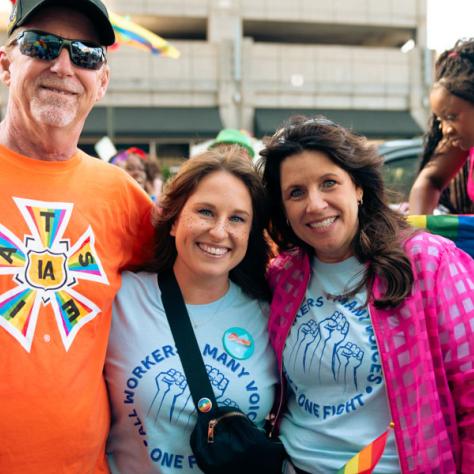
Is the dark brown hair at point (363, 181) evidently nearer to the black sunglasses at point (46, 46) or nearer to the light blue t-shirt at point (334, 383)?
the light blue t-shirt at point (334, 383)

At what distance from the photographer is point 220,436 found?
2027 mm

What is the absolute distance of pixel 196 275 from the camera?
235 cm

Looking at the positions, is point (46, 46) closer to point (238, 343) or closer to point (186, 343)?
point (186, 343)

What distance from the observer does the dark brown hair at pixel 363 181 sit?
6.73 ft

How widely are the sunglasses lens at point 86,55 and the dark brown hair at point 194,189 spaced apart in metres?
0.58

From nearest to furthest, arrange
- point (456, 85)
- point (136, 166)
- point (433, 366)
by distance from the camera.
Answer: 1. point (433, 366)
2. point (456, 85)
3. point (136, 166)

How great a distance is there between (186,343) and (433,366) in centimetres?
94

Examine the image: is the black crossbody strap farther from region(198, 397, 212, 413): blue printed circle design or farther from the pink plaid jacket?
the pink plaid jacket

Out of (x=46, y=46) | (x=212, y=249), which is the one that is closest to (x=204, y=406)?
(x=212, y=249)

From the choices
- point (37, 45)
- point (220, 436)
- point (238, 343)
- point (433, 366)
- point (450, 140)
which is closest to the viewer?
point (433, 366)

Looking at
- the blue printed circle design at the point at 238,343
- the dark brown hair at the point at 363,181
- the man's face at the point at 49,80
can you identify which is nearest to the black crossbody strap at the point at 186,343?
the blue printed circle design at the point at 238,343

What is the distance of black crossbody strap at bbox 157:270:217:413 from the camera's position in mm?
2100

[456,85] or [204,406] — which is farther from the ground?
[456,85]

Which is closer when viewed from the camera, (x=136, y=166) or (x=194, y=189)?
(x=194, y=189)
